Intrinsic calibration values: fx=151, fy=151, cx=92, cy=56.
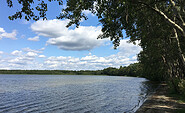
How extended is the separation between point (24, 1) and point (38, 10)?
1.08m

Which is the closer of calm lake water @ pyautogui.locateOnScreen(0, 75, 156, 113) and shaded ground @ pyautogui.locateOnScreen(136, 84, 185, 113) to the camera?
shaded ground @ pyautogui.locateOnScreen(136, 84, 185, 113)

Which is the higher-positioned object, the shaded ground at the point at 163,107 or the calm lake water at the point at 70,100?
the shaded ground at the point at 163,107

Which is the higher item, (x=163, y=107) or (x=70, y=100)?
(x=163, y=107)

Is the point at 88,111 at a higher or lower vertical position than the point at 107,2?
lower

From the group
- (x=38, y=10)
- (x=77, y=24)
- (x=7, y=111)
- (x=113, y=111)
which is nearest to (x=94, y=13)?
(x=77, y=24)

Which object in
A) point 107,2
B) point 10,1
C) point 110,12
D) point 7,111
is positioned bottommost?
point 7,111

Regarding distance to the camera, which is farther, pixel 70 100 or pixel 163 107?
pixel 70 100

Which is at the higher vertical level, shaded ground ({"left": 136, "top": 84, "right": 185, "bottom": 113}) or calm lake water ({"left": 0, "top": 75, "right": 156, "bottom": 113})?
shaded ground ({"left": 136, "top": 84, "right": 185, "bottom": 113})

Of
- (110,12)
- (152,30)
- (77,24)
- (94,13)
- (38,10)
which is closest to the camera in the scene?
(38,10)

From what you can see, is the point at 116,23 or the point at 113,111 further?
the point at 113,111

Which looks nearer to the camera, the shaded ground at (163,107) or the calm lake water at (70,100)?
the shaded ground at (163,107)

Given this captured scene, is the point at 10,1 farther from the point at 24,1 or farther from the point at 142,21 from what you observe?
the point at 142,21

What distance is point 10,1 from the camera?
22.8 feet

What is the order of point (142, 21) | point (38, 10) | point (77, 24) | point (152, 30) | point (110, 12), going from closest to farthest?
point (38, 10) → point (110, 12) → point (77, 24) → point (142, 21) → point (152, 30)
